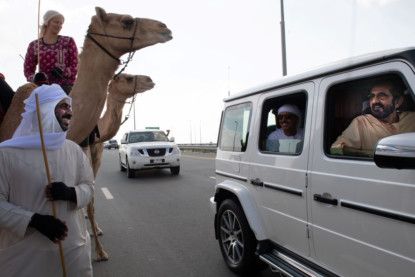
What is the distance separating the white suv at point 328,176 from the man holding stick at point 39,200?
177cm

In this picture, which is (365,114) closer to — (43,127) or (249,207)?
(249,207)

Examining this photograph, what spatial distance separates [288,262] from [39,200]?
2.19 meters

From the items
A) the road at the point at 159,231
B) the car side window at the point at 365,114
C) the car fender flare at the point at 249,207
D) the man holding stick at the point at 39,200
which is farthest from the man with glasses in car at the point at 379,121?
the road at the point at 159,231

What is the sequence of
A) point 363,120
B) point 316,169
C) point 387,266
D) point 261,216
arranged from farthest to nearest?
point 261,216, point 316,169, point 363,120, point 387,266

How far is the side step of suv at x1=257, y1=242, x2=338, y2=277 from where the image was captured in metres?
3.24

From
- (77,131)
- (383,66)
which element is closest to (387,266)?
(383,66)

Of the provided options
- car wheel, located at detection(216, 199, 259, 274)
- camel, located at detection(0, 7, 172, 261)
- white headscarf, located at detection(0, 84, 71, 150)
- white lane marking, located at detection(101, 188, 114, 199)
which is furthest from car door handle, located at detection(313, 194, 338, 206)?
white lane marking, located at detection(101, 188, 114, 199)

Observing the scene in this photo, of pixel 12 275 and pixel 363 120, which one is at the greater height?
pixel 363 120

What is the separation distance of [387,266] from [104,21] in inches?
148

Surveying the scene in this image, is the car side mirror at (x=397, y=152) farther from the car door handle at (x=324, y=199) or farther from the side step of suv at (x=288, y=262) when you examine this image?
the side step of suv at (x=288, y=262)

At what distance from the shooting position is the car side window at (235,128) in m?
4.65

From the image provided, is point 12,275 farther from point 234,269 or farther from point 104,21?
point 104,21

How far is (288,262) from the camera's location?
357cm

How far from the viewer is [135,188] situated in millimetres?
12273
